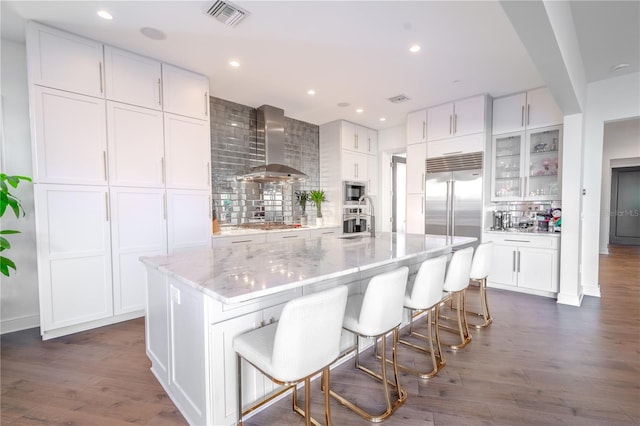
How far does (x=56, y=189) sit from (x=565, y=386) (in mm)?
4292

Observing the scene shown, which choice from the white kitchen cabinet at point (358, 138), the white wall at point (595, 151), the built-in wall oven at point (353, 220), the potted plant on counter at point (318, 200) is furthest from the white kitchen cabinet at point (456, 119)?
the potted plant on counter at point (318, 200)

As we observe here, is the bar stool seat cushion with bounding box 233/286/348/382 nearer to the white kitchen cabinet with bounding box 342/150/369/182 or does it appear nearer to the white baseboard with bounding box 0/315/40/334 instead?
the white baseboard with bounding box 0/315/40/334

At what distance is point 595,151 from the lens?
3.68m

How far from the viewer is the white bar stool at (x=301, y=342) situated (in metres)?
1.14

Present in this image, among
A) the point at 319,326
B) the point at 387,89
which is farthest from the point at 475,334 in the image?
the point at 387,89

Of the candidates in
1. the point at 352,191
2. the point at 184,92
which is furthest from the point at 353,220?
the point at 184,92

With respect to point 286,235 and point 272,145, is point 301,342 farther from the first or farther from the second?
point 272,145

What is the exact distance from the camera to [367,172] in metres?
5.75

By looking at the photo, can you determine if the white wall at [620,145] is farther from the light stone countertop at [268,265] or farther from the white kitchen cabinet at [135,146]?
the white kitchen cabinet at [135,146]

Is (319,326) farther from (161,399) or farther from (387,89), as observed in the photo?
(387,89)

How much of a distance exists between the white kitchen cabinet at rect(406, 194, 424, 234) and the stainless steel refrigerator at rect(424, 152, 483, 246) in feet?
0.34

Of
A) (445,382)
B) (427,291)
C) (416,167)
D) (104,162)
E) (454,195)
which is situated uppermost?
(416,167)

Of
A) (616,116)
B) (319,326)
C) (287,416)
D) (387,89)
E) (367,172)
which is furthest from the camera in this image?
(367,172)

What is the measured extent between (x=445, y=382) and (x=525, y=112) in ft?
12.7
